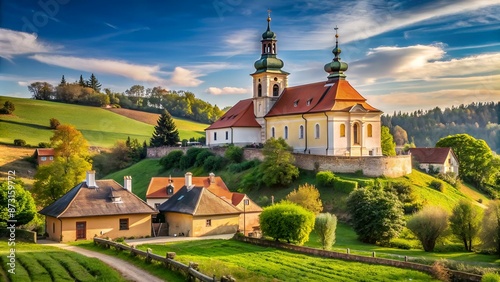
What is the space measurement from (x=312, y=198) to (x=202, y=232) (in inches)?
347

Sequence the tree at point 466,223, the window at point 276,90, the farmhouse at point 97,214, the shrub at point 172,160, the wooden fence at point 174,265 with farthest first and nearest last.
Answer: the shrub at point 172,160
the window at point 276,90
the tree at point 466,223
the farmhouse at point 97,214
the wooden fence at point 174,265

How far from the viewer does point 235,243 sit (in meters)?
32.8

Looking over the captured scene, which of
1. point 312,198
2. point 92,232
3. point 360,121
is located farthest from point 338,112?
point 92,232

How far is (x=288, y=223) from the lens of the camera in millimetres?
32719

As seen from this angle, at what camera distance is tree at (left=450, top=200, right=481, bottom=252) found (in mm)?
35375

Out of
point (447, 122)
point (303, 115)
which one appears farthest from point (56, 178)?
point (447, 122)

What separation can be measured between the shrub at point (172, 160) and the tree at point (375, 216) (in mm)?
31067

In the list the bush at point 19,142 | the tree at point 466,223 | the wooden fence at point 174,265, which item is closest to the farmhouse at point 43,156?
the bush at point 19,142

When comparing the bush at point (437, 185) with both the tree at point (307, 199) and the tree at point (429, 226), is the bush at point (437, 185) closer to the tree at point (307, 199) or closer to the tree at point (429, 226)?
the tree at point (429, 226)

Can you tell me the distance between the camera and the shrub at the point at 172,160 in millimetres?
65688

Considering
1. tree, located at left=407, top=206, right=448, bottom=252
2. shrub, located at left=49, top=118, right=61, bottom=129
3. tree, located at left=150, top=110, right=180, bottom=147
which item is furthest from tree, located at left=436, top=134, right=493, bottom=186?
shrub, located at left=49, top=118, right=61, bottom=129

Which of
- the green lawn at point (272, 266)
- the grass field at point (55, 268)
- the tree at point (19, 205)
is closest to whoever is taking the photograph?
the grass field at point (55, 268)

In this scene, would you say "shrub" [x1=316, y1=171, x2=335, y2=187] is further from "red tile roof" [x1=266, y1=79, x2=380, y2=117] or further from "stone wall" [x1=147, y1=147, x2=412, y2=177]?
"red tile roof" [x1=266, y1=79, x2=380, y2=117]

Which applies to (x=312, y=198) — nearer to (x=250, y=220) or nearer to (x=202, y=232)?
(x=250, y=220)
